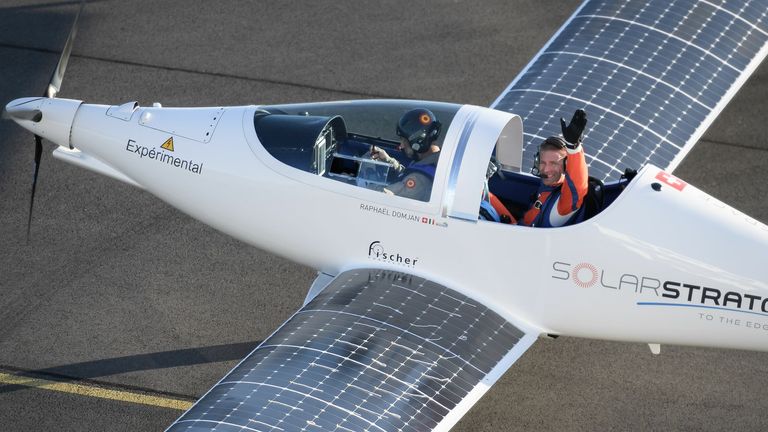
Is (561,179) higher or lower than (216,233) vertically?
higher

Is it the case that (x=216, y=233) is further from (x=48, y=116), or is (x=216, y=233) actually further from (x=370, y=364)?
(x=370, y=364)

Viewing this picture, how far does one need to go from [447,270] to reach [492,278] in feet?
1.23

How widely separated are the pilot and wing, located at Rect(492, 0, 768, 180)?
1.30 metres

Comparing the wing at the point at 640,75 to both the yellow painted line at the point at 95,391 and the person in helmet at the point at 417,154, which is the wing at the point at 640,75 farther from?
the yellow painted line at the point at 95,391

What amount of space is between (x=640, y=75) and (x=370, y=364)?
16.3ft

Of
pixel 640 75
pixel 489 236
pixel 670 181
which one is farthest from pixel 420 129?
pixel 640 75

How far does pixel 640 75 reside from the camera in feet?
37.4

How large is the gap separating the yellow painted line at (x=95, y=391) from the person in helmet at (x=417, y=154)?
264 cm

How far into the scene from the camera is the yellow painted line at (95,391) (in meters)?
9.54

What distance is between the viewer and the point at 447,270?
902 centimetres

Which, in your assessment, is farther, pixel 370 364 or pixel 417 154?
pixel 417 154

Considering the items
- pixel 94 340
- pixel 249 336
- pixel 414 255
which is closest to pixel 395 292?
pixel 414 255

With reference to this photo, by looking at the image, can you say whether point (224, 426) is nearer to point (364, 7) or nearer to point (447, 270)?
point (447, 270)

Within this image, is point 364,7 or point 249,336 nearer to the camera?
point 249,336
